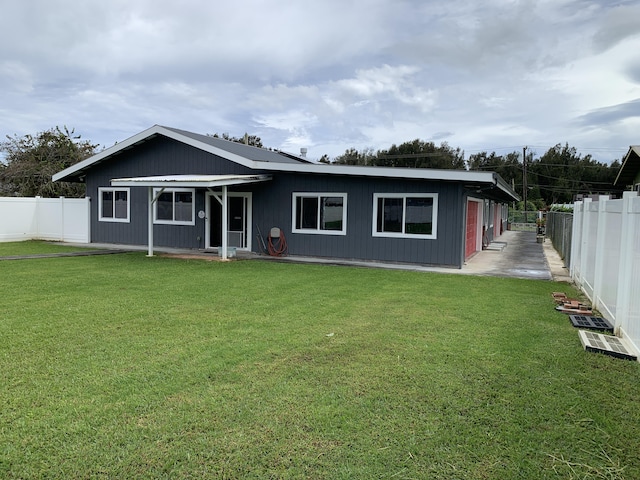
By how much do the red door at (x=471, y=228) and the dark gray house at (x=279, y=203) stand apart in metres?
0.03

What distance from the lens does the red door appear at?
549 inches

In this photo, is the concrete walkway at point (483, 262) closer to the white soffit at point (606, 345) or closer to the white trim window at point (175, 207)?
the white trim window at point (175, 207)

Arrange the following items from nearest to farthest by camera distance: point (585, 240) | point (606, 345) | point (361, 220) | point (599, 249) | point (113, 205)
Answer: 1. point (606, 345)
2. point (599, 249)
3. point (585, 240)
4. point (361, 220)
5. point (113, 205)

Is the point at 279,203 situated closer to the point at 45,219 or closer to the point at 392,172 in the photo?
the point at 392,172

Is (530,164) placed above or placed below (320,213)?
above

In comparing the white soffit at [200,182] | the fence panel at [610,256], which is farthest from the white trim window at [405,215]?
the fence panel at [610,256]

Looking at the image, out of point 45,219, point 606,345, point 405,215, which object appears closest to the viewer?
point 606,345

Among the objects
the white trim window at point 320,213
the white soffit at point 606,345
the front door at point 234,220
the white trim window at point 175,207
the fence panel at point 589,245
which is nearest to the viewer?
the white soffit at point 606,345

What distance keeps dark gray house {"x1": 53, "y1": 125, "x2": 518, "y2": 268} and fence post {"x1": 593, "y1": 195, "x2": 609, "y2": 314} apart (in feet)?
13.5

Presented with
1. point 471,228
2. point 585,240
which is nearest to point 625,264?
point 585,240

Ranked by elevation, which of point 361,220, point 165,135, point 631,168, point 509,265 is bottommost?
point 509,265

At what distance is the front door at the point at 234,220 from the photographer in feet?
47.9

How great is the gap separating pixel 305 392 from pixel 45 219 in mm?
18623

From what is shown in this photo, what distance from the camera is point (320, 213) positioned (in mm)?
13438
